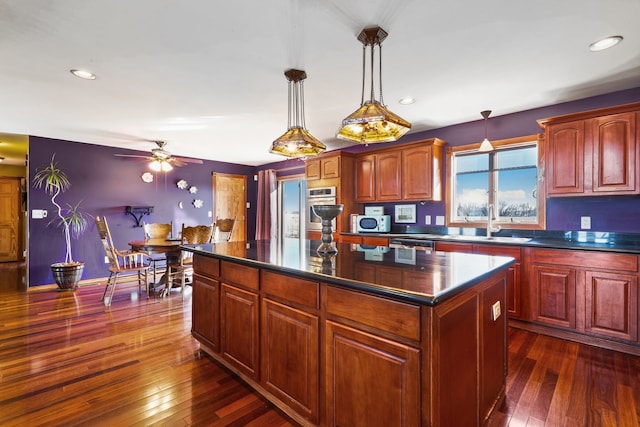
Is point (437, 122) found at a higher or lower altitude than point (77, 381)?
higher

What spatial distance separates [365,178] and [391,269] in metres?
3.39

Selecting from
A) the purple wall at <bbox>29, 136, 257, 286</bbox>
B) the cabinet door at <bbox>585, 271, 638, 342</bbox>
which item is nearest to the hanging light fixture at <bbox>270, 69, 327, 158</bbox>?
the cabinet door at <bbox>585, 271, 638, 342</bbox>

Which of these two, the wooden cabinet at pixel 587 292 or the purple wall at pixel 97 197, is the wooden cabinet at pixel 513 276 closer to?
the wooden cabinet at pixel 587 292

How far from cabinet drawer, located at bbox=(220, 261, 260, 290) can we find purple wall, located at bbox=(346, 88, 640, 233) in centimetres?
322

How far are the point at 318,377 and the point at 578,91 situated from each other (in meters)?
3.65

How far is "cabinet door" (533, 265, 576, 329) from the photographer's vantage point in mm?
2787

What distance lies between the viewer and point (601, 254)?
2631 millimetres

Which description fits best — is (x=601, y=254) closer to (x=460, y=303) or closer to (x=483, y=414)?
(x=483, y=414)

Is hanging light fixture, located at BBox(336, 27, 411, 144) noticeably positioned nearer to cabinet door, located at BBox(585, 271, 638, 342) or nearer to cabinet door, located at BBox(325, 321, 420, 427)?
cabinet door, located at BBox(325, 321, 420, 427)

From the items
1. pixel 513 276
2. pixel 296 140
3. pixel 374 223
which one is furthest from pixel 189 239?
pixel 513 276

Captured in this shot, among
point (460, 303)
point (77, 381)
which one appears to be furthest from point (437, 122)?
point (77, 381)

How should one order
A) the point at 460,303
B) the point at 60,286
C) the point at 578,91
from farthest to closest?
the point at 60,286 → the point at 578,91 → the point at 460,303

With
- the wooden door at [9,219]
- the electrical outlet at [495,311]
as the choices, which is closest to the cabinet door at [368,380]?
the electrical outlet at [495,311]

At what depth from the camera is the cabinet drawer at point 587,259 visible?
252 cm
